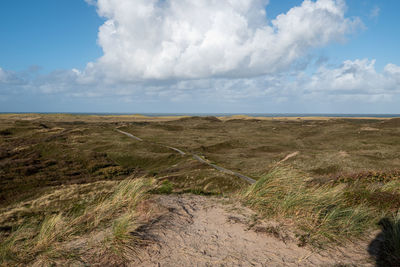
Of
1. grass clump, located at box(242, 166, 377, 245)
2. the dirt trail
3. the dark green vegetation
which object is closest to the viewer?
the dirt trail

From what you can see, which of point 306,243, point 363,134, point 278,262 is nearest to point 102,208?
point 278,262

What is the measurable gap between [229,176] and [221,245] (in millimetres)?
28323

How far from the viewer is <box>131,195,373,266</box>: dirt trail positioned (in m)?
6.20

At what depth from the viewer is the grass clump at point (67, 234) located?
624cm

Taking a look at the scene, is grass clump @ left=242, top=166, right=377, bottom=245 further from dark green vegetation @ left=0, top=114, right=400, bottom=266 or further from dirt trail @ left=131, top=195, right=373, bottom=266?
dirt trail @ left=131, top=195, right=373, bottom=266

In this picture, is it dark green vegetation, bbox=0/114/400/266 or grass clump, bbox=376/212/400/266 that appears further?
dark green vegetation, bbox=0/114/400/266

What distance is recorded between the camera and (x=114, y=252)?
6.20 m

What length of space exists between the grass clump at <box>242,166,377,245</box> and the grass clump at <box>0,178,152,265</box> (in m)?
4.59

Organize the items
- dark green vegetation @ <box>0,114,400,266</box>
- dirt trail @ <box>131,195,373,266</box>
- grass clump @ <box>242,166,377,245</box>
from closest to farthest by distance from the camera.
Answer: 1. dirt trail @ <box>131,195,373,266</box>
2. grass clump @ <box>242,166,377,245</box>
3. dark green vegetation @ <box>0,114,400,266</box>

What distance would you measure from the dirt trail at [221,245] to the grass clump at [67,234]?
Result: 62 cm

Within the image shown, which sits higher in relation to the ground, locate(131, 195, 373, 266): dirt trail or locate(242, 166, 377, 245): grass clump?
locate(242, 166, 377, 245): grass clump

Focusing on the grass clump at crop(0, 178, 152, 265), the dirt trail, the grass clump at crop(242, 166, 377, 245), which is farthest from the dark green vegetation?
the dirt trail

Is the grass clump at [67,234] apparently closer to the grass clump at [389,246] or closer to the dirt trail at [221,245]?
the dirt trail at [221,245]

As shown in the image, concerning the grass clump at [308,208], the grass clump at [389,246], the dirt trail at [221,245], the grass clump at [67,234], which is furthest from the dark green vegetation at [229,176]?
the dirt trail at [221,245]
